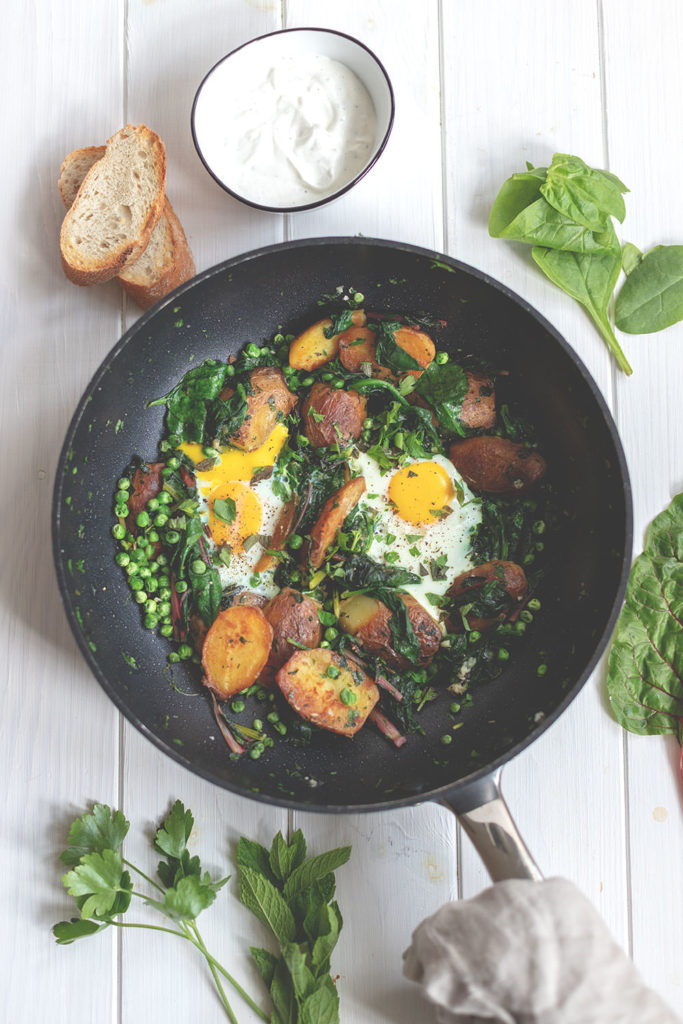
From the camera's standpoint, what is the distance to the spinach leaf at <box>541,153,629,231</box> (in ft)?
8.45

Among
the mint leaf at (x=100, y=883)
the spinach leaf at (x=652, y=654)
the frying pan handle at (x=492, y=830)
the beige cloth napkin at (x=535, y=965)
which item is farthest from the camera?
the spinach leaf at (x=652, y=654)

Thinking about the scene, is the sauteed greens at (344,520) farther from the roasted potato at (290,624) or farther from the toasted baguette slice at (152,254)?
the toasted baguette slice at (152,254)

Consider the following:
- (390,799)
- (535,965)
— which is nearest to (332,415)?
(390,799)

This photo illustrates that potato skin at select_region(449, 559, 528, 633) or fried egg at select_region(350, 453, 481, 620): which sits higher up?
fried egg at select_region(350, 453, 481, 620)

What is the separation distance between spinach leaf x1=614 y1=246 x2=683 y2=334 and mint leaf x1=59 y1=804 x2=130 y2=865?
7.62ft

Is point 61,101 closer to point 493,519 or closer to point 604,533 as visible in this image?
point 493,519

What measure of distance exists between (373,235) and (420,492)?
35.1 inches

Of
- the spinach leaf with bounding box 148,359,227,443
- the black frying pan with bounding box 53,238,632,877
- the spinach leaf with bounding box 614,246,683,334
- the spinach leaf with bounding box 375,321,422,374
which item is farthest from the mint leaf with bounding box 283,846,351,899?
the spinach leaf with bounding box 614,246,683,334

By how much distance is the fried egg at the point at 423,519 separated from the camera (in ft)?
8.70

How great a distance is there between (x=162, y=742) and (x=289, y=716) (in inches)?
17.5

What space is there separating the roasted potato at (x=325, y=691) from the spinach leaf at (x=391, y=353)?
0.94 meters

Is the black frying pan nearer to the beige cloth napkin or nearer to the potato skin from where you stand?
the potato skin

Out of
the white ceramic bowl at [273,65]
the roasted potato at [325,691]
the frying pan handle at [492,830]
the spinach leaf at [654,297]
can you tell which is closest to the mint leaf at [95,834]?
the roasted potato at [325,691]

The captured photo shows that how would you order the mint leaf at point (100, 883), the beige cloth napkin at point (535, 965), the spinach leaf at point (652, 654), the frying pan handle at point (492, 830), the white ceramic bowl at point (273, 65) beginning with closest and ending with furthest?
the beige cloth napkin at point (535, 965) < the frying pan handle at point (492, 830) < the mint leaf at point (100, 883) < the white ceramic bowl at point (273, 65) < the spinach leaf at point (652, 654)
